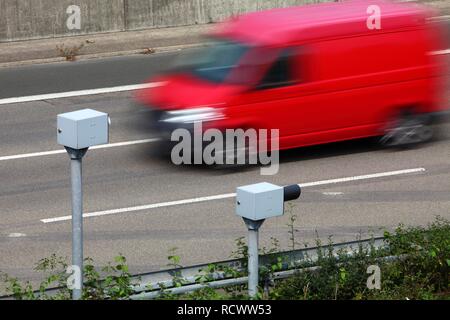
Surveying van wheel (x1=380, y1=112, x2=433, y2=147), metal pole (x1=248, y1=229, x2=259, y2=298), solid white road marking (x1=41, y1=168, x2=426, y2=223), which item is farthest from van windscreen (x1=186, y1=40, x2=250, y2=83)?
metal pole (x1=248, y1=229, x2=259, y2=298)

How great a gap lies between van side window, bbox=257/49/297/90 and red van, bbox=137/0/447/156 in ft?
0.04

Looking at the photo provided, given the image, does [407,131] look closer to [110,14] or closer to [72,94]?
[72,94]

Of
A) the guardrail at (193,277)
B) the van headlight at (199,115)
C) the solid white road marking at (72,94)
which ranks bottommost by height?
the solid white road marking at (72,94)

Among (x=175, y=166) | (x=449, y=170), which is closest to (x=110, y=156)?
(x=175, y=166)

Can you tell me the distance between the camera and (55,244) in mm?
13859

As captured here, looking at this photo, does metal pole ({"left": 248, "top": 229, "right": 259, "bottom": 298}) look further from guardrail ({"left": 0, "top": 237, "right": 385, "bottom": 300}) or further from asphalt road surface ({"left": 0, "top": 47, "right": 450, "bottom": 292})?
asphalt road surface ({"left": 0, "top": 47, "right": 450, "bottom": 292})

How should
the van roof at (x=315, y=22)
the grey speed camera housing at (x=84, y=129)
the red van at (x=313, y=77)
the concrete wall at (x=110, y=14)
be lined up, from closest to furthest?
the grey speed camera housing at (x=84, y=129)
the red van at (x=313, y=77)
the van roof at (x=315, y=22)
the concrete wall at (x=110, y=14)

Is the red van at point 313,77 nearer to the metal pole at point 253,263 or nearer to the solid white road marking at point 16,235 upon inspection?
the solid white road marking at point 16,235

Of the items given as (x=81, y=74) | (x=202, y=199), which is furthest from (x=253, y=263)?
(x=81, y=74)

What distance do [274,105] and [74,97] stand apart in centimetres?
557

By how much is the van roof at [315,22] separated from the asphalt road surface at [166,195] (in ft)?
5.82

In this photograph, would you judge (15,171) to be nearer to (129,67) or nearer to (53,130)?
(53,130)

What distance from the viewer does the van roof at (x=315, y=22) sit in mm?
16562

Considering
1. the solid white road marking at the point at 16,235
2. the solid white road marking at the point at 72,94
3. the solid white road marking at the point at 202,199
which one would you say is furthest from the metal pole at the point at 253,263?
the solid white road marking at the point at 72,94
